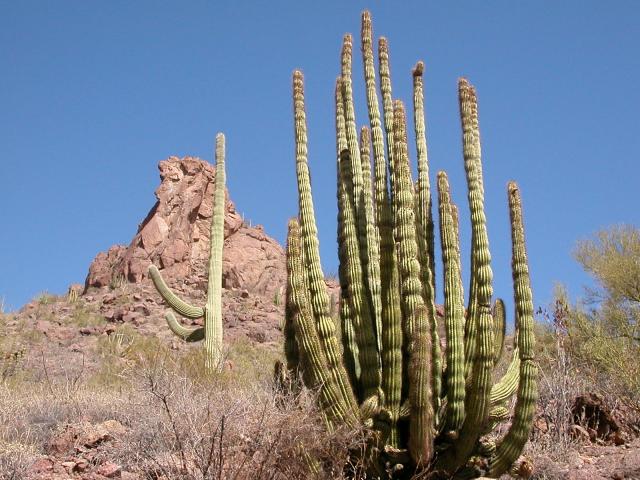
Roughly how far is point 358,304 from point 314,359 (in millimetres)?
756

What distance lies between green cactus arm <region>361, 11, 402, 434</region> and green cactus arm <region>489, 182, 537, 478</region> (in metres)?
0.87

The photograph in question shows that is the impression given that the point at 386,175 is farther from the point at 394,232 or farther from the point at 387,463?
the point at 387,463

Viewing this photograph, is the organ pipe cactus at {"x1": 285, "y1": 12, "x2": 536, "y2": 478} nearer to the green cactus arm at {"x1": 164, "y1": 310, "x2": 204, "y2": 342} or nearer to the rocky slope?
the green cactus arm at {"x1": 164, "y1": 310, "x2": 204, "y2": 342}

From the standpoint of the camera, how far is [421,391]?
604cm

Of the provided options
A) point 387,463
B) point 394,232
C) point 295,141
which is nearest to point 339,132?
point 295,141

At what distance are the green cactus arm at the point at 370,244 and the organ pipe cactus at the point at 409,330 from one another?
12 mm

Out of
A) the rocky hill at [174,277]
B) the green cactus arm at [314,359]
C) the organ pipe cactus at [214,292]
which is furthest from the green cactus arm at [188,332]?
the green cactus arm at [314,359]

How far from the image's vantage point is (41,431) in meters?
8.29

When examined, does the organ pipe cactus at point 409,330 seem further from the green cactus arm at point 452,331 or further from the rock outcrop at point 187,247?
the rock outcrop at point 187,247

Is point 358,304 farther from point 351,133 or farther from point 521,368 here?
point 351,133

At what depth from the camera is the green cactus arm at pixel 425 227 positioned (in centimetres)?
670

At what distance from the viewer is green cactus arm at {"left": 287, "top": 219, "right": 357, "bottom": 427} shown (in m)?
6.38

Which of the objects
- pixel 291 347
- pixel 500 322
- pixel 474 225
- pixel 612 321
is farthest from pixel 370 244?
pixel 612 321

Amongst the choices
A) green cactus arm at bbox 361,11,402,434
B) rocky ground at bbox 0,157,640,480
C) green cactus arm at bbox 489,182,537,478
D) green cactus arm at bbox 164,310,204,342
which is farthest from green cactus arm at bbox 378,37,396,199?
green cactus arm at bbox 164,310,204,342
